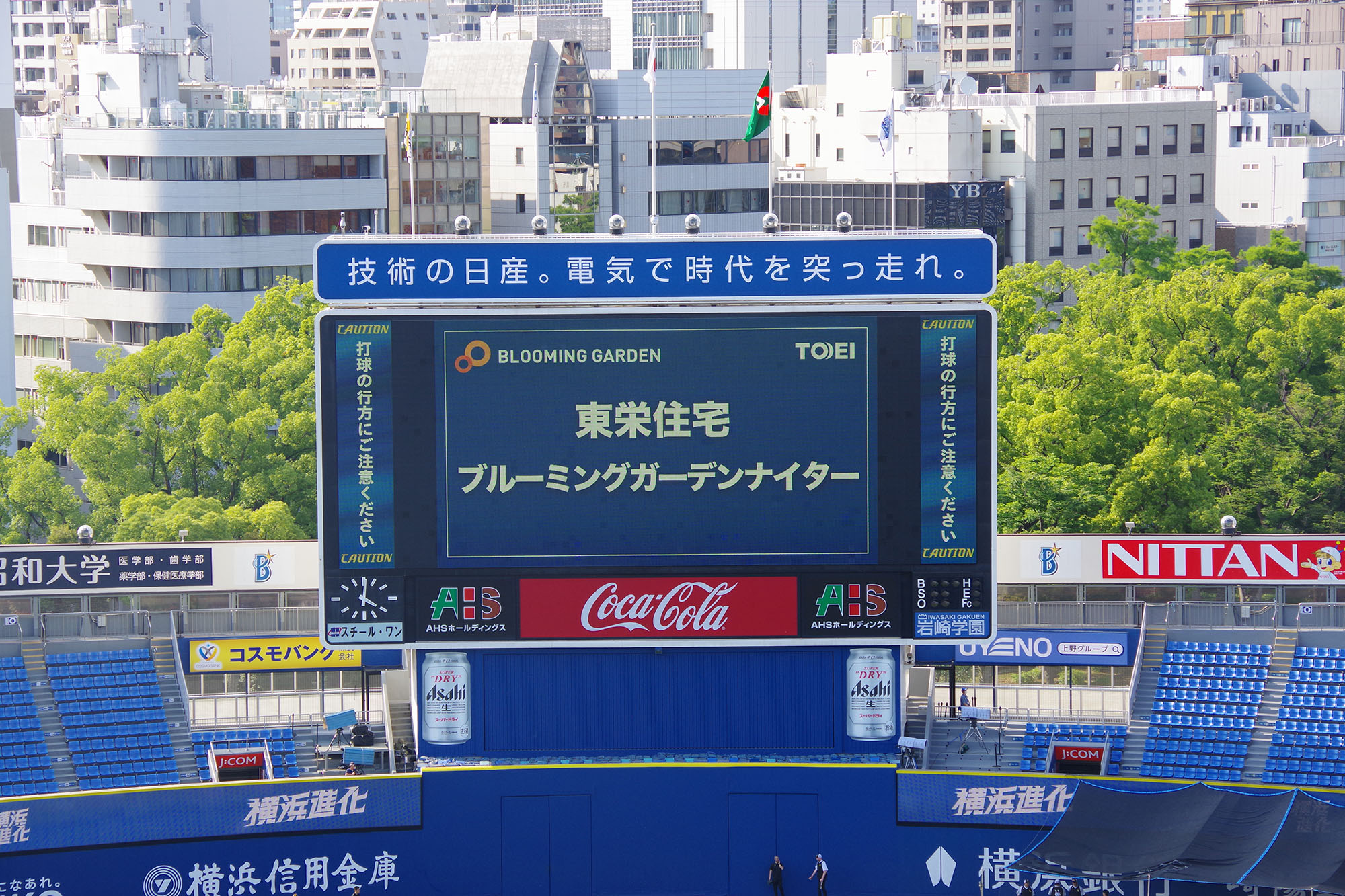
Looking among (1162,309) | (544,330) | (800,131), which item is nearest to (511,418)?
(544,330)

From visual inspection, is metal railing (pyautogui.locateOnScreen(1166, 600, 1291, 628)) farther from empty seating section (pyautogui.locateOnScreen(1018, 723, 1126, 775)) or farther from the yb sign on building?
the yb sign on building

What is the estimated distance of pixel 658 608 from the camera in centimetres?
3266

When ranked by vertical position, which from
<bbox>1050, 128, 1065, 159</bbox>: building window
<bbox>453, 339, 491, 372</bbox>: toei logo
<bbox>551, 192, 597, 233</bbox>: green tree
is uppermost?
<bbox>1050, 128, 1065, 159</bbox>: building window

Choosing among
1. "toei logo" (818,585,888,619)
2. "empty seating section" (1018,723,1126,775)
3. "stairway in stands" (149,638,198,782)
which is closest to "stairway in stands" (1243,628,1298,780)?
"empty seating section" (1018,723,1126,775)

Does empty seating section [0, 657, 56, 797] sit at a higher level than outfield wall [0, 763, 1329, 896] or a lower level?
higher

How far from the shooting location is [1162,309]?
59.6 metres

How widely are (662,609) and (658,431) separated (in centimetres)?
321

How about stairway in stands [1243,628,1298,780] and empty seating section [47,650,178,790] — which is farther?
stairway in stands [1243,628,1298,780]

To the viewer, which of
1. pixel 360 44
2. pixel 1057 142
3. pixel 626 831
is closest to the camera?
pixel 626 831

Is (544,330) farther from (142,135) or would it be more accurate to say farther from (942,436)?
(142,135)

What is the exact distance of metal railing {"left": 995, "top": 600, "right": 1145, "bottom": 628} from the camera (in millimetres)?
39094

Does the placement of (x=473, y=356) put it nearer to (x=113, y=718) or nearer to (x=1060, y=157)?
(x=113, y=718)

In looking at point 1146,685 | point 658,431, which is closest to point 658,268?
point 658,431

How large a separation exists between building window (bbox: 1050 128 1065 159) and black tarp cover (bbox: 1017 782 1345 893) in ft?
194
